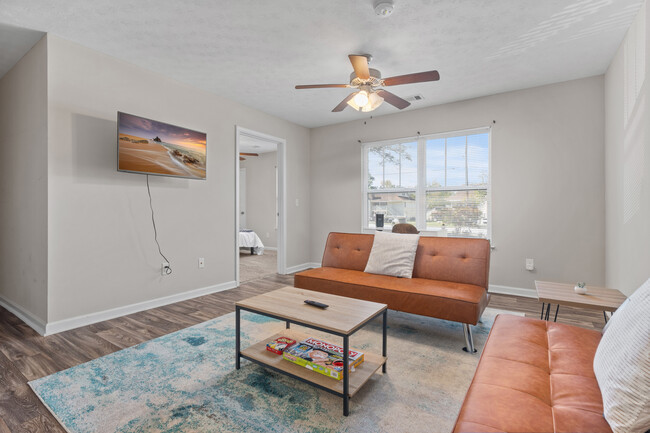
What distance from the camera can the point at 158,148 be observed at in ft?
10.5

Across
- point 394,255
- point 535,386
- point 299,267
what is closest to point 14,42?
point 394,255

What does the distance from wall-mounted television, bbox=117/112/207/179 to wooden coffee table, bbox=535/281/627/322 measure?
346 cm

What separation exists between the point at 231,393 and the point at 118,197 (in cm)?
235

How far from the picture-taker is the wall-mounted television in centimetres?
294

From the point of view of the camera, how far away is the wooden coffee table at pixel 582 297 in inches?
79.8

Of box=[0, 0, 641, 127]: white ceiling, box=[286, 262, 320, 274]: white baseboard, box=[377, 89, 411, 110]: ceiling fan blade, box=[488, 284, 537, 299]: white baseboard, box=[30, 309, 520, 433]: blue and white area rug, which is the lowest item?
box=[30, 309, 520, 433]: blue and white area rug

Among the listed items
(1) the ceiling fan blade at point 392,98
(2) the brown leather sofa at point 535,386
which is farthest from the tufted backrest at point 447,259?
(1) the ceiling fan blade at point 392,98

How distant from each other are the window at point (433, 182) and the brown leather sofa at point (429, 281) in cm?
160

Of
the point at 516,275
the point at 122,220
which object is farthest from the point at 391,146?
the point at 122,220

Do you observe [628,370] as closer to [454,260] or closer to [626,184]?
[454,260]

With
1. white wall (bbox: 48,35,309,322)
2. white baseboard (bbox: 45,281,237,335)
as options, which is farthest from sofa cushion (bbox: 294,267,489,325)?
white wall (bbox: 48,35,309,322)

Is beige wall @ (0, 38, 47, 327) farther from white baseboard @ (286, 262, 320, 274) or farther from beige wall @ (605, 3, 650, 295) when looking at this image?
beige wall @ (605, 3, 650, 295)

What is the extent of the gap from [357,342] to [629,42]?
11.0 feet

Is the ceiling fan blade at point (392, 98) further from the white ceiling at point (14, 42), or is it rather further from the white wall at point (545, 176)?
the white ceiling at point (14, 42)
